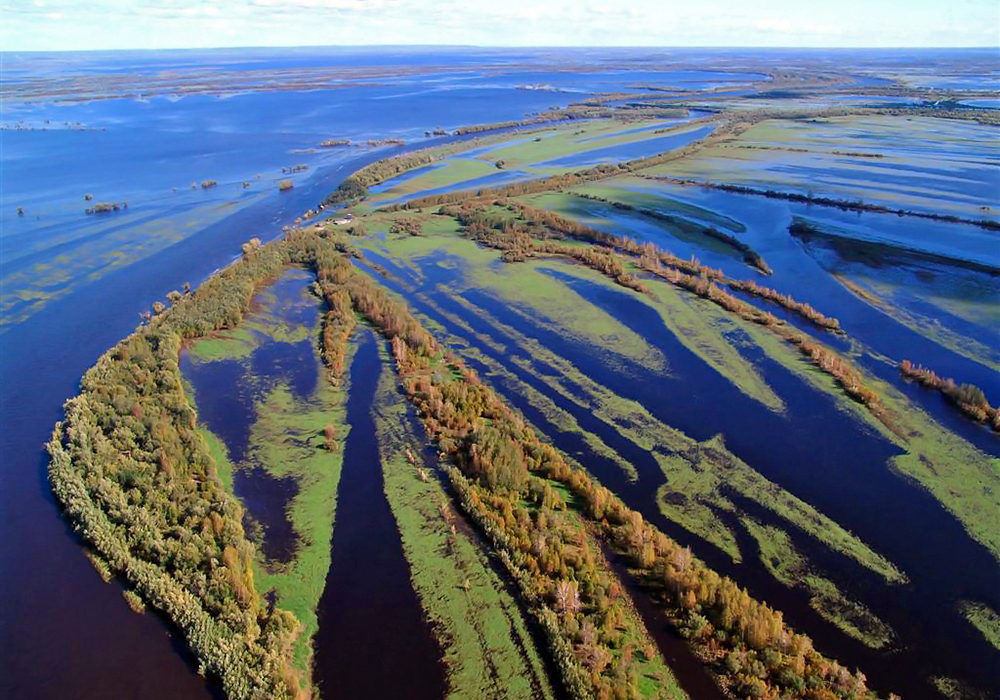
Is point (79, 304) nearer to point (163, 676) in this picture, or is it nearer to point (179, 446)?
point (179, 446)

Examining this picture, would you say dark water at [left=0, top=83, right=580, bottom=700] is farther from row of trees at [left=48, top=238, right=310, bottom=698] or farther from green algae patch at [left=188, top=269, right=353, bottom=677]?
green algae patch at [left=188, top=269, right=353, bottom=677]

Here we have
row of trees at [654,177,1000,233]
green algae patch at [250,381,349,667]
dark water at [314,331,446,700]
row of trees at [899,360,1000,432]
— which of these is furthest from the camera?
row of trees at [654,177,1000,233]

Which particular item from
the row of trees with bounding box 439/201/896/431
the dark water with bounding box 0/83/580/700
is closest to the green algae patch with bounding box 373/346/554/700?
the dark water with bounding box 0/83/580/700

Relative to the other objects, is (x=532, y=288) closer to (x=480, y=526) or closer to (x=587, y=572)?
A: (x=480, y=526)

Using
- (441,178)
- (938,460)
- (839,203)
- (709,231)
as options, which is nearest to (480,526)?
(938,460)

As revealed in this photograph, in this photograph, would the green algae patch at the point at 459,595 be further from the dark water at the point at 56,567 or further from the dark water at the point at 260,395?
the dark water at the point at 56,567

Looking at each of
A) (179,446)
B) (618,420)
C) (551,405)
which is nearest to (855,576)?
(618,420)

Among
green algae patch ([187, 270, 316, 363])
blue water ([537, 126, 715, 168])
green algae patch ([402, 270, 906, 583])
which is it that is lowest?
green algae patch ([402, 270, 906, 583])
